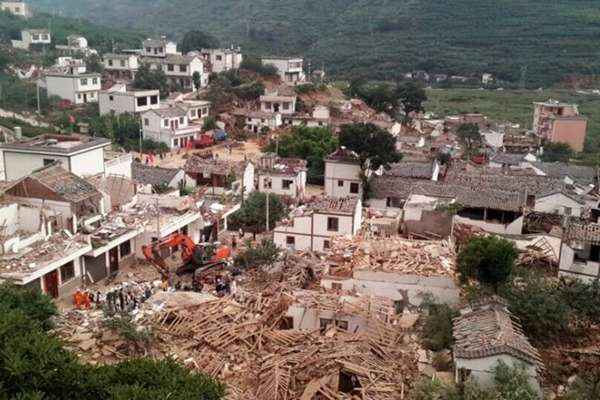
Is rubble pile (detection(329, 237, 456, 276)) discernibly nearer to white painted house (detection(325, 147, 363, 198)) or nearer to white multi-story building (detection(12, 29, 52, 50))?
white painted house (detection(325, 147, 363, 198))

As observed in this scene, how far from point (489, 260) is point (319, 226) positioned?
8.95m

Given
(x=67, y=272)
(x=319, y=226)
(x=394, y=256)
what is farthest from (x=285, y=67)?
(x=67, y=272)

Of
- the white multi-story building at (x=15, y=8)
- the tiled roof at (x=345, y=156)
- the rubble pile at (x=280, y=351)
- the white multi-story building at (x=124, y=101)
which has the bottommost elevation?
the rubble pile at (x=280, y=351)

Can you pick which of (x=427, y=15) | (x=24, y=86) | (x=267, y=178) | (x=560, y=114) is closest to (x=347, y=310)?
(x=267, y=178)

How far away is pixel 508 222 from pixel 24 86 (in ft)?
164

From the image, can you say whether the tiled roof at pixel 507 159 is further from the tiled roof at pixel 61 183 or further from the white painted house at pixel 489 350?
the tiled roof at pixel 61 183

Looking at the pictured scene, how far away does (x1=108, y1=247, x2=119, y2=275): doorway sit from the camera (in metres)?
23.6

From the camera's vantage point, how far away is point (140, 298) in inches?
812

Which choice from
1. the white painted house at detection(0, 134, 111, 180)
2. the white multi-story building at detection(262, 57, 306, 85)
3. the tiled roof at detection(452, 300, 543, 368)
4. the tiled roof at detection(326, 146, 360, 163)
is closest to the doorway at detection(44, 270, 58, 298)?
the white painted house at detection(0, 134, 111, 180)

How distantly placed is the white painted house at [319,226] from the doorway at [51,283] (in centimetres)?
961

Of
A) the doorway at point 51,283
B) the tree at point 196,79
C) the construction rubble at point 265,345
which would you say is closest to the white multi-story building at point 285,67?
the tree at point 196,79

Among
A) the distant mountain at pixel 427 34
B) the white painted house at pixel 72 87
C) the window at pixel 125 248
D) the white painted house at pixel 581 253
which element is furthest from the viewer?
the distant mountain at pixel 427 34

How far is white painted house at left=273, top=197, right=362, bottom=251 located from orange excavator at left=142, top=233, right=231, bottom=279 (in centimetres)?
347

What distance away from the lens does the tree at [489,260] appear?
18.9 meters
